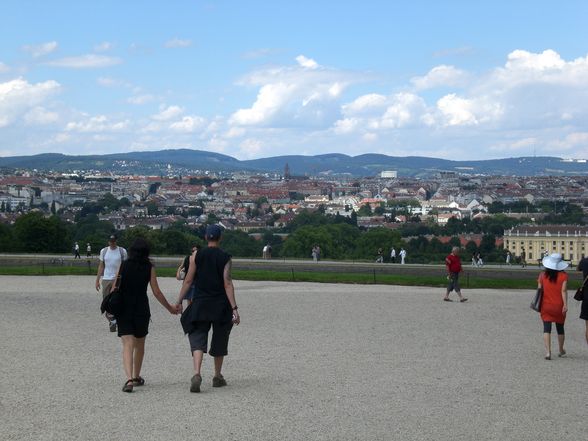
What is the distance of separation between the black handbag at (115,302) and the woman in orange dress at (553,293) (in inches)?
229

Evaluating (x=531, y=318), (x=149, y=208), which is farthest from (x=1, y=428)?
(x=149, y=208)

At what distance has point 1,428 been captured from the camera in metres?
A: 9.08

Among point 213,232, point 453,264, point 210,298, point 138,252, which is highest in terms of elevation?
point 213,232

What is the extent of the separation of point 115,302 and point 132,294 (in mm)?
187

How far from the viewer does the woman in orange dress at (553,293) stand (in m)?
14.0

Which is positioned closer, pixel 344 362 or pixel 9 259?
pixel 344 362

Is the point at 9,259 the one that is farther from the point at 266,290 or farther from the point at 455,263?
the point at 455,263

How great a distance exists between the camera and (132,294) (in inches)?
431

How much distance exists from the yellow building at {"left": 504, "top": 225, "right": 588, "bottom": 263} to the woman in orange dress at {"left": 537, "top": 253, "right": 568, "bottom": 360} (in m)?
74.9

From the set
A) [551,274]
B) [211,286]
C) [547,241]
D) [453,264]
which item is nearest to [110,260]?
[211,286]

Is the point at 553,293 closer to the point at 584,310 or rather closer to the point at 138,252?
the point at 584,310

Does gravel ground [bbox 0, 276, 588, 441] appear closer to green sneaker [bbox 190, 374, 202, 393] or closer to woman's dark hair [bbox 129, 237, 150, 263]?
green sneaker [bbox 190, 374, 202, 393]

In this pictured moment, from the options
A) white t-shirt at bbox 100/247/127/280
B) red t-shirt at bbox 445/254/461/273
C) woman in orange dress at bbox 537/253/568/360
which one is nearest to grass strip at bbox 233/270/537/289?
red t-shirt at bbox 445/254/461/273

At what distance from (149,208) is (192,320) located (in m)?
175
